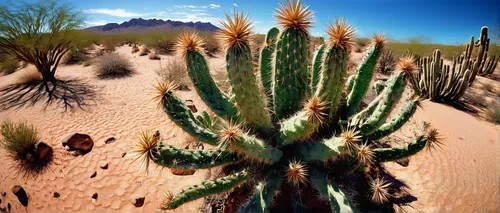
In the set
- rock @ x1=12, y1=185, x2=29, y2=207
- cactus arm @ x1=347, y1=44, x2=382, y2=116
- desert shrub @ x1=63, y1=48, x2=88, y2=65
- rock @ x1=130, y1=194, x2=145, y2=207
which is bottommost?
rock @ x1=12, y1=185, x2=29, y2=207

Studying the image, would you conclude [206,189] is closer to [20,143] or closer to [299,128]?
[299,128]

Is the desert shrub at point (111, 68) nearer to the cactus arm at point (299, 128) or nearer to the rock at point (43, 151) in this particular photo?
the rock at point (43, 151)

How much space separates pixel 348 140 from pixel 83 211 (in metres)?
4.69

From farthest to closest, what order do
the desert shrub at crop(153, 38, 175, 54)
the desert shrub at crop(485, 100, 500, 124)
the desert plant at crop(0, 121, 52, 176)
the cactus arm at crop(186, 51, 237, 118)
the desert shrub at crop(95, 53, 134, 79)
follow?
the desert shrub at crop(153, 38, 175, 54) → the desert shrub at crop(95, 53, 134, 79) → the desert shrub at crop(485, 100, 500, 124) → the desert plant at crop(0, 121, 52, 176) → the cactus arm at crop(186, 51, 237, 118)

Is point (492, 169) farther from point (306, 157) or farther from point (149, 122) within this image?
point (149, 122)

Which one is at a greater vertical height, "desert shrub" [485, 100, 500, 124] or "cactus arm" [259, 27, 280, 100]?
"cactus arm" [259, 27, 280, 100]

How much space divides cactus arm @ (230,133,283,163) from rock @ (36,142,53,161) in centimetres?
553

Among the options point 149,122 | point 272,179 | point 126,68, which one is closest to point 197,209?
point 272,179

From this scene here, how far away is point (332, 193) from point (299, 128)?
26.9 inches

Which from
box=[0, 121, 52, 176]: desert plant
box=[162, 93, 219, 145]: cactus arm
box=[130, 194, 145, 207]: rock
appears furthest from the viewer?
box=[0, 121, 52, 176]: desert plant

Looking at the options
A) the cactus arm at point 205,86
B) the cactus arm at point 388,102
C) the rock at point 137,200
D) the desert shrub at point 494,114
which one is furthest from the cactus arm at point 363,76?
the desert shrub at point 494,114

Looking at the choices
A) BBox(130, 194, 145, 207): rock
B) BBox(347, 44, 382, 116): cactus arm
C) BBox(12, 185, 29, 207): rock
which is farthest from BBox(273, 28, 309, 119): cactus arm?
BBox(12, 185, 29, 207): rock

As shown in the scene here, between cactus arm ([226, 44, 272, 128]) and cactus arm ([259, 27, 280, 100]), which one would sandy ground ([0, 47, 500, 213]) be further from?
cactus arm ([259, 27, 280, 100])

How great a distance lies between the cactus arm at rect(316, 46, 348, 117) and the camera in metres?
2.36
